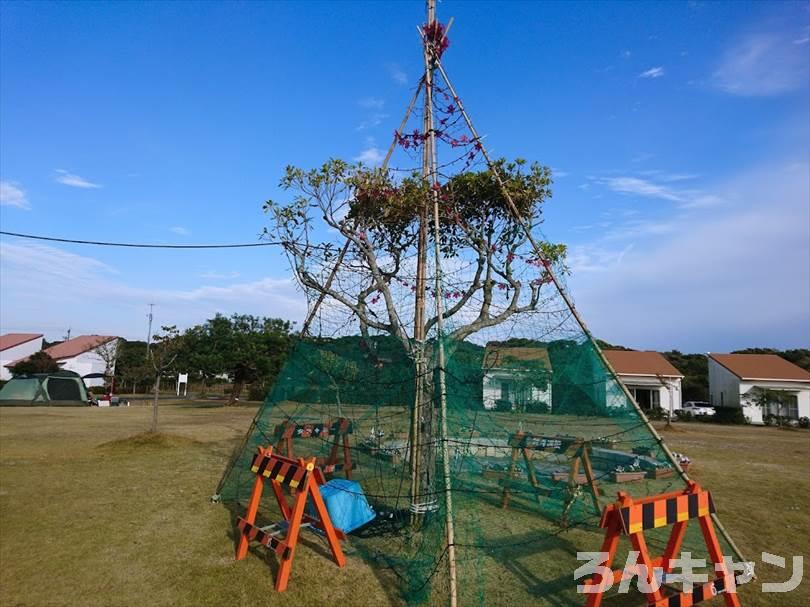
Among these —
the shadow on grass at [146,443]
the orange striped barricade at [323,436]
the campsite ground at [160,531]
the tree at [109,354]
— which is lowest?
the campsite ground at [160,531]

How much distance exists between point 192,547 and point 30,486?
12.6ft

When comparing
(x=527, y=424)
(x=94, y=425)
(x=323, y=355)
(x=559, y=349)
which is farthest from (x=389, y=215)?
(x=94, y=425)

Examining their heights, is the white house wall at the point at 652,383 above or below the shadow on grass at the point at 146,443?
above

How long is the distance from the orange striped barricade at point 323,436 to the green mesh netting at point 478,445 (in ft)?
0.28

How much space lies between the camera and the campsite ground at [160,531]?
399 centimetres

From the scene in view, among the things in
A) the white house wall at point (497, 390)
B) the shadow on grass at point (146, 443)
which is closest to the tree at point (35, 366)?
the shadow on grass at point (146, 443)

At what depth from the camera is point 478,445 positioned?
171 inches

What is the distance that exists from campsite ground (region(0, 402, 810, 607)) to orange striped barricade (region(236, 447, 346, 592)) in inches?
6.5

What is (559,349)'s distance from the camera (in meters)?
5.50

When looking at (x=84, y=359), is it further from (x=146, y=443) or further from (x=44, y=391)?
(x=146, y=443)

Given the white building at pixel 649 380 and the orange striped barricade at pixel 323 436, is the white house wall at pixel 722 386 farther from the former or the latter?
the orange striped barricade at pixel 323 436

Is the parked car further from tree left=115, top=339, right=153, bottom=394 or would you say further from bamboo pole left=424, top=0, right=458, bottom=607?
tree left=115, top=339, right=153, bottom=394

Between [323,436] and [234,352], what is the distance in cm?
2172

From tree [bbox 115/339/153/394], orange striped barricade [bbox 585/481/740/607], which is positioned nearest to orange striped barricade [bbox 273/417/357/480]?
orange striped barricade [bbox 585/481/740/607]
